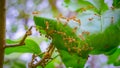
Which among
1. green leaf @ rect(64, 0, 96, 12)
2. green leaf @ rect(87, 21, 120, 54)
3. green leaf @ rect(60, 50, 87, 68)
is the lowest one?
green leaf @ rect(60, 50, 87, 68)

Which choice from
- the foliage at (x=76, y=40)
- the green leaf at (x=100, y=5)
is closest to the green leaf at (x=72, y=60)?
the foliage at (x=76, y=40)

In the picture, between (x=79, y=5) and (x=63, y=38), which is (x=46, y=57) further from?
(x=79, y=5)

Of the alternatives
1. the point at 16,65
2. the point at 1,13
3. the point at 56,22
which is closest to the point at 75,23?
the point at 56,22

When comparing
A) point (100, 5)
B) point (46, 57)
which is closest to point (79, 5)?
point (100, 5)

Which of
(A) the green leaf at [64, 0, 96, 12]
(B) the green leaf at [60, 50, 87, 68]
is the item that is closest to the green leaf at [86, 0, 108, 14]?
(A) the green leaf at [64, 0, 96, 12]

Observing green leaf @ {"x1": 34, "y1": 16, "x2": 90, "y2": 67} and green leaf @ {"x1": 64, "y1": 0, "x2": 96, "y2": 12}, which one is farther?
green leaf @ {"x1": 64, "y1": 0, "x2": 96, "y2": 12}

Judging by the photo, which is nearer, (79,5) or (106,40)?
(106,40)

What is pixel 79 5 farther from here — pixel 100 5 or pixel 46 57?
pixel 46 57

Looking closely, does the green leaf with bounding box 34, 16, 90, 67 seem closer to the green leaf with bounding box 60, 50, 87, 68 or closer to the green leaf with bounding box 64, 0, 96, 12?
the green leaf with bounding box 60, 50, 87, 68

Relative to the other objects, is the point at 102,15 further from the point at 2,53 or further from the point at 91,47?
the point at 2,53

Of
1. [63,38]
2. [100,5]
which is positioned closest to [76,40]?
[63,38]

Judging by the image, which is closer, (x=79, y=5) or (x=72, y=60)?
(x=72, y=60)
